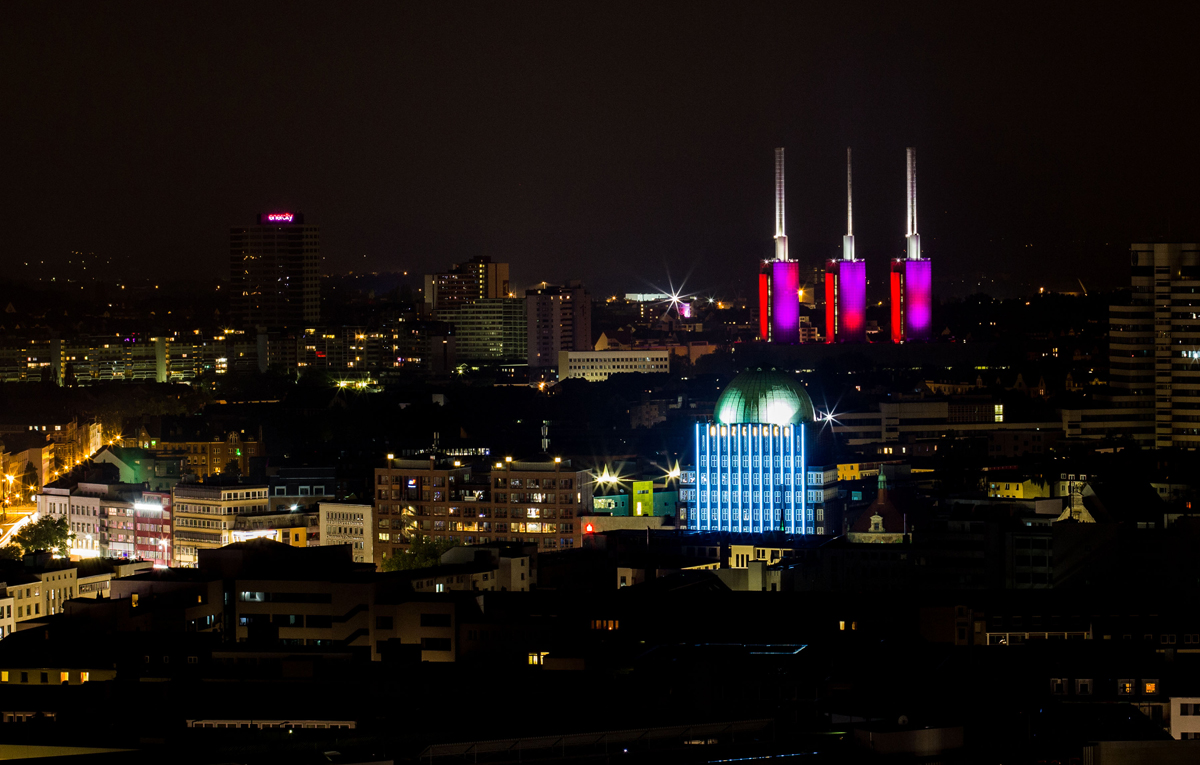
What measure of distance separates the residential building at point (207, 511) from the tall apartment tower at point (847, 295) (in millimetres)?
36089

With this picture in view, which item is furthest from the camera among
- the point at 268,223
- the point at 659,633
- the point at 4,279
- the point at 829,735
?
the point at 4,279

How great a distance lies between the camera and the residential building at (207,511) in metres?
44.0

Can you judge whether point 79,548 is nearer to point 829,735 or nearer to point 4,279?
point 829,735

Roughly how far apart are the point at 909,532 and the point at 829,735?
15.7m

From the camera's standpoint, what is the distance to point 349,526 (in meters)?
44.2

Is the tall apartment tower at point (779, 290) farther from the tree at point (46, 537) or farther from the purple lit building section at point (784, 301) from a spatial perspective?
the tree at point (46, 537)

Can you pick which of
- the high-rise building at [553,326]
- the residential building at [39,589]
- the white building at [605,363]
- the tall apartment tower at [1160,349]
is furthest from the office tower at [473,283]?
the residential building at [39,589]

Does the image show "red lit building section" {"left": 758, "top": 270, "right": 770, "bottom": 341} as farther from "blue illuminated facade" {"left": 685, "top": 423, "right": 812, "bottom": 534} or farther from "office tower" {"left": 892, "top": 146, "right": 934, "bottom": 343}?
"blue illuminated facade" {"left": 685, "top": 423, "right": 812, "bottom": 534}

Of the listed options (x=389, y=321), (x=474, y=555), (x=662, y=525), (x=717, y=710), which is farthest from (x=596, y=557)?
(x=389, y=321)

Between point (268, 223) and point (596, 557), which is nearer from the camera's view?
point (596, 557)

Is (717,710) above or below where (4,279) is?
below

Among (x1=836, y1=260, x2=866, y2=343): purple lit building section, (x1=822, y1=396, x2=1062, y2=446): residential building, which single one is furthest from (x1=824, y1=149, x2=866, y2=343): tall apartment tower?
(x1=822, y1=396, x2=1062, y2=446): residential building

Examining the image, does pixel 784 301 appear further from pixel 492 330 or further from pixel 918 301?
pixel 492 330

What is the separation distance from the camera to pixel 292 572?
3338 centimetres
